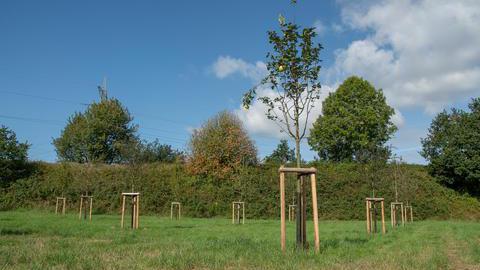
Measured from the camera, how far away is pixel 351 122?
4231cm

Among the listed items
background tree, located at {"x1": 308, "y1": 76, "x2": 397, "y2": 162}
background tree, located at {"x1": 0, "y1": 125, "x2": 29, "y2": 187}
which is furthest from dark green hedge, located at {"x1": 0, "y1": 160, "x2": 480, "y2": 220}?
background tree, located at {"x1": 308, "y1": 76, "x2": 397, "y2": 162}

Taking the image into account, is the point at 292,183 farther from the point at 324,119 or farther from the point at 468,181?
the point at 324,119

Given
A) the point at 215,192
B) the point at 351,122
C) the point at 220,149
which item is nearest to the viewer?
the point at 215,192

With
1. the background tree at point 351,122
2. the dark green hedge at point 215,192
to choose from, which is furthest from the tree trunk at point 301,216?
the background tree at point 351,122

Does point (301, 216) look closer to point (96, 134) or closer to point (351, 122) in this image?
point (351, 122)

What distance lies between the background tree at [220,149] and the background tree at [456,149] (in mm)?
13258

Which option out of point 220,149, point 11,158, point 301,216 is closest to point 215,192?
point 220,149

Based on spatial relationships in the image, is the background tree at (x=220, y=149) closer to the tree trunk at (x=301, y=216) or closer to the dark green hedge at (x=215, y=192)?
the dark green hedge at (x=215, y=192)

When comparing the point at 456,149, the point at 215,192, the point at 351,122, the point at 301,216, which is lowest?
the point at 301,216

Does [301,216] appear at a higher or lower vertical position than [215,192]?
lower

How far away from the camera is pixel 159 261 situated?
674 centimetres

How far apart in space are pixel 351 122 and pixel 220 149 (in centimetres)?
1430

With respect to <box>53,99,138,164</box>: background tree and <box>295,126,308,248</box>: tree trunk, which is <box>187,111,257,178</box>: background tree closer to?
<box>53,99,138,164</box>: background tree

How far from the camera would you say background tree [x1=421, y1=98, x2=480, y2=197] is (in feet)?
105
